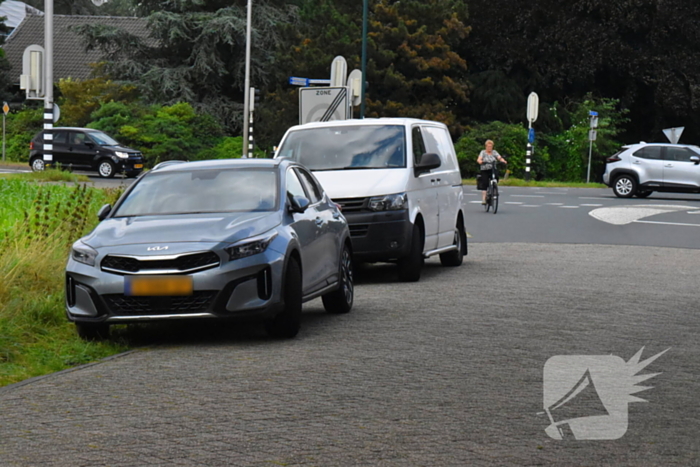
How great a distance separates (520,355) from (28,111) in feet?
162

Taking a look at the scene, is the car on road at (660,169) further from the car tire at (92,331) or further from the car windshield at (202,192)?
the car tire at (92,331)

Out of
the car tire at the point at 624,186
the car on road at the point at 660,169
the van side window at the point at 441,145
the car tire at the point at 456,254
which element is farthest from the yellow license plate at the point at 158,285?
the car tire at the point at 624,186

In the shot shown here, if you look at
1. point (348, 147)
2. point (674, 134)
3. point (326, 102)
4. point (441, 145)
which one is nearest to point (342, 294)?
point (348, 147)

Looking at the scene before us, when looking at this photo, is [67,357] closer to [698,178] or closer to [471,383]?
[471,383]

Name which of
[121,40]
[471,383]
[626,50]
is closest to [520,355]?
[471,383]

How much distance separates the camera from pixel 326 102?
24859 millimetres

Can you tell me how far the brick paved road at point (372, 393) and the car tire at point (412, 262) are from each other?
1.61 m

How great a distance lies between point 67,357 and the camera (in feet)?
28.7

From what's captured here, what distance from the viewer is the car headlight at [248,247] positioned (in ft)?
29.5

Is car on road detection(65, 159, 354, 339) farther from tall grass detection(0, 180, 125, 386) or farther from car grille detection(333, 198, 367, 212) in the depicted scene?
car grille detection(333, 198, 367, 212)

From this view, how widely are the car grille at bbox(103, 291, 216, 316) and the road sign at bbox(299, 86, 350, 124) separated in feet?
52.3

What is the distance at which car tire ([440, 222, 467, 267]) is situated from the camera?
1631 centimetres

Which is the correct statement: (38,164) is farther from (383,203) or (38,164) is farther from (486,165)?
(383,203)

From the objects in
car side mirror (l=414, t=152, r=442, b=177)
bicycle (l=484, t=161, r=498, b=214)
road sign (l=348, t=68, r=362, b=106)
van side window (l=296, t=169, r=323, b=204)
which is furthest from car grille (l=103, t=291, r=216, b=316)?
bicycle (l=484, t=161, r=498, b=214)
